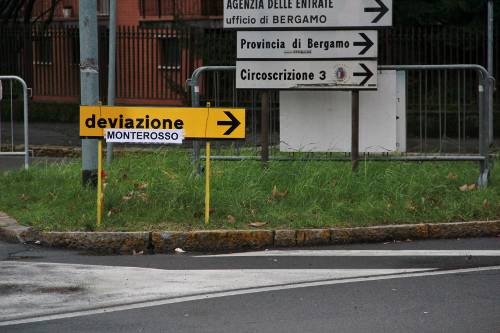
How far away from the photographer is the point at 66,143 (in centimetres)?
2114

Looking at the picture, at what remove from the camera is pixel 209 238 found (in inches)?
383

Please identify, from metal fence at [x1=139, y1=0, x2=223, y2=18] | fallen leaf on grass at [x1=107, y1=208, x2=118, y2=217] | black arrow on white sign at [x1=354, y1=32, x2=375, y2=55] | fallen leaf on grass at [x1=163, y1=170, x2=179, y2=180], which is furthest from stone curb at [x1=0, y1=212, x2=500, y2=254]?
metal fence at [x1=139, y1=0, x2=223, y2=18]

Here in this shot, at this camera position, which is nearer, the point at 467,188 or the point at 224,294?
the point at 224,294

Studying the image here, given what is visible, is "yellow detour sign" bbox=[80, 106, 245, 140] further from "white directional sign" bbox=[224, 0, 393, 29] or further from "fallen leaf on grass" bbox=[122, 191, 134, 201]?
"white directional sign" bbox=[224, 0, 393, 29]

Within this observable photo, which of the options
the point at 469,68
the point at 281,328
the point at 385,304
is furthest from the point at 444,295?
the point at 469,68

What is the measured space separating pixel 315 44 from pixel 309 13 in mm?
358

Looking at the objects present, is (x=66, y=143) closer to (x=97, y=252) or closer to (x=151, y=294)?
(x=97, y=252)

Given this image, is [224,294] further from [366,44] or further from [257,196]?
[366,44]

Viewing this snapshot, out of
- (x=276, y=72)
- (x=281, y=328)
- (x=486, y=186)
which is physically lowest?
(x=281, y=328)

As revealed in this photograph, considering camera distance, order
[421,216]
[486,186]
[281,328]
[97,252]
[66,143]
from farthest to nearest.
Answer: [66,143] < [486,186] < [421,216] < [97,252] < [281,328]

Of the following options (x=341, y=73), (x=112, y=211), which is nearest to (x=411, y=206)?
(x=341, y=73)

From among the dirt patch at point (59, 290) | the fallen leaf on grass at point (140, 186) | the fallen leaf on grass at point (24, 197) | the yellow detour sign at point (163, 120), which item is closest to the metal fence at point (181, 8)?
the fallen leaf on grass at point (24, 197)

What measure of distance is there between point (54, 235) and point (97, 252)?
505mm

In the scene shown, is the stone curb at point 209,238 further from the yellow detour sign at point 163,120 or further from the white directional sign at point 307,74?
the white directional sign at point 307,74
